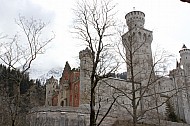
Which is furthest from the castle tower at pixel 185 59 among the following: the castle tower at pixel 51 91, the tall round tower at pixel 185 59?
the castle tower at pixel 51 91

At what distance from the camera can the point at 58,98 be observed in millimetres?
59938

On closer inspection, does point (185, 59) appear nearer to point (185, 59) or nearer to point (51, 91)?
point (185, 59)

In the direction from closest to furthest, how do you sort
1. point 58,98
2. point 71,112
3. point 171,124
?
point 71,112 → point 171,124 → point 58,98

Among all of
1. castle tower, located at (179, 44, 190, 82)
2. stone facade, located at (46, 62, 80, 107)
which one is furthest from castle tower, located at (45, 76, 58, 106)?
castle tower, located at (179, 44, 190, 82)

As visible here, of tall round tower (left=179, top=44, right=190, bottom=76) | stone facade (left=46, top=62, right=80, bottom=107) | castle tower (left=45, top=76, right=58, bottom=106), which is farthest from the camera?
tall round tower (left=179, top=44, right=190, bottom=76)

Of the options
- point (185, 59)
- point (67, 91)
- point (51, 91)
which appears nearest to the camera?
point (67, 91)

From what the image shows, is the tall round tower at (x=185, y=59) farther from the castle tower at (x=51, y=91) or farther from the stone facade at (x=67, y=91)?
the castle tower at (x=51, y=91)

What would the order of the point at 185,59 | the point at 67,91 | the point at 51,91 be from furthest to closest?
the point at 185,59 < the point at 51,91 < the point at 67,91

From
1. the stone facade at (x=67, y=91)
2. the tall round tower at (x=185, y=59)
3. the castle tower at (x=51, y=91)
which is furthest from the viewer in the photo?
the tall round tower at (x=185, y=59)

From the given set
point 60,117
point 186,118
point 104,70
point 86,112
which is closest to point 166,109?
point 186,118

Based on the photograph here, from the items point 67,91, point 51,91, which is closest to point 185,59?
point 67,91

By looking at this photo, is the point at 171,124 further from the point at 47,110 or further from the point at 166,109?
the point at 47,110

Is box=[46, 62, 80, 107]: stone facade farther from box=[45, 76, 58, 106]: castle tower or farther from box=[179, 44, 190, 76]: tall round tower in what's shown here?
box=[179, 44, 190, 76]: tall round tower

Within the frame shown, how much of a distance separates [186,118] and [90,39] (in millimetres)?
52714
